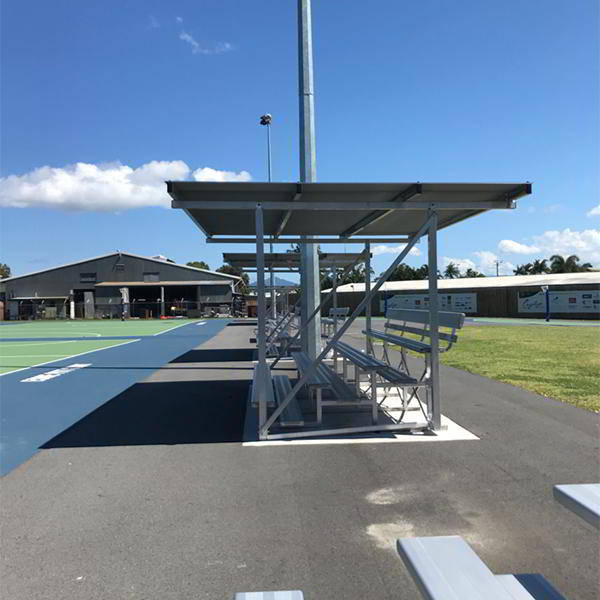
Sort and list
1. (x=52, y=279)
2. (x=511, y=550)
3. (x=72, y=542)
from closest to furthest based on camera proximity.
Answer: (x=511, y=550)
(x=72, y=542)
(x=52, y=279)

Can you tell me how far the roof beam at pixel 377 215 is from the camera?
5730 mm

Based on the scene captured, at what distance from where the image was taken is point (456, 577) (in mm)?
1799

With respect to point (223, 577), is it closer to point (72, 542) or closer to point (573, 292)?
point (72, 542)

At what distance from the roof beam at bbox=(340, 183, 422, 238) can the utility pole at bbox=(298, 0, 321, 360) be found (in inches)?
59.6

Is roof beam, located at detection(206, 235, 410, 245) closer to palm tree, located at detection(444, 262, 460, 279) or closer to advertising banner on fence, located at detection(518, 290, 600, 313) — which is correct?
advertising banner on fence, located at detection(518, 290, 600, 313)

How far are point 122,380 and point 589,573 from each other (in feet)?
29.6

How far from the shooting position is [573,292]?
34.0 m

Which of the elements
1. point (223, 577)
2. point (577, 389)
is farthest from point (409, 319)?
point (223, 577)

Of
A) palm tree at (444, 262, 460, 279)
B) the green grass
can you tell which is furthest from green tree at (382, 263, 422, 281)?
the green grass

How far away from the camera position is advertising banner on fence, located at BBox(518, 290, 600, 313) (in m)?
33.0

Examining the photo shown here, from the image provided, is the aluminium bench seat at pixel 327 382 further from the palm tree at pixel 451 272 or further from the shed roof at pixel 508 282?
the palm tree at pixel 451 272

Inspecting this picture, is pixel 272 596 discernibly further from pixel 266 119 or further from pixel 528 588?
pixel 266 119

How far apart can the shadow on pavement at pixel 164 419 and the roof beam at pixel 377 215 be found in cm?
319

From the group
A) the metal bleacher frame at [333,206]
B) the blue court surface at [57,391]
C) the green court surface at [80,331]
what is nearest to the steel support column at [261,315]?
the metal bleacher frame at [333,206]
